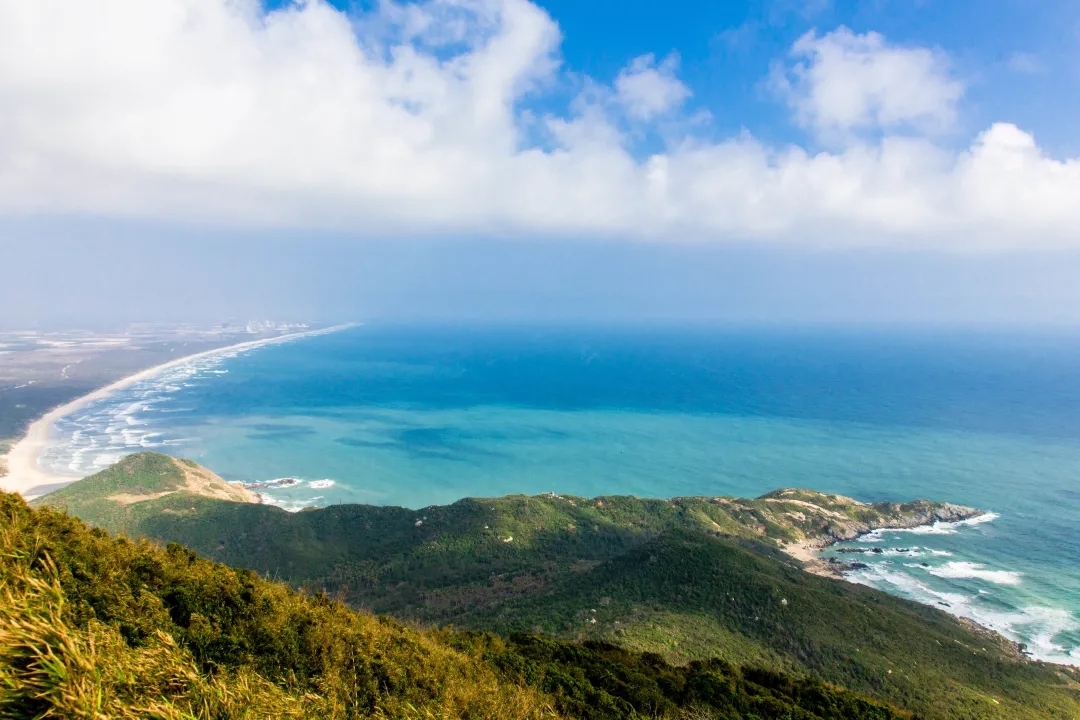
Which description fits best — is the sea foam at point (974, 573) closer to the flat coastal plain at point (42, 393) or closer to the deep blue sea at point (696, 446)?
the deep blue sea at point (696, 446)

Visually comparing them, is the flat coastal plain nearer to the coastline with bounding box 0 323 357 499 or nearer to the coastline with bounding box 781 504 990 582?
the coastline with bounding box 0 323 357 499

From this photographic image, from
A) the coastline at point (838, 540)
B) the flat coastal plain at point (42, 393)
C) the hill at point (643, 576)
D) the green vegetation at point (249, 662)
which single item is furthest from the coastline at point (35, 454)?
the coastline at point (838, 540)

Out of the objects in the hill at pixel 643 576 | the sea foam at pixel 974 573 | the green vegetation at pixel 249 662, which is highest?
the green vegetation at pixel 249 662

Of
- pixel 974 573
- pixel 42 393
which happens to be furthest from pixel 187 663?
pixel 42 393

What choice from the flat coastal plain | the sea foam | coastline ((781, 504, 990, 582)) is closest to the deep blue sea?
the sea foam

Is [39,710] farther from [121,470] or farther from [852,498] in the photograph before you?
[852,498]

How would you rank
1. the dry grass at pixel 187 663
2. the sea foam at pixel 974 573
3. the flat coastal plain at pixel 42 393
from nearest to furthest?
the dry grass at pixel 187 663 < the sea foam at pixel 974 573 < the flat coastal plain at pixel 42 393

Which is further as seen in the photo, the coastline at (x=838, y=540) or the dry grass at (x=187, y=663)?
the coastline at (x=838, y=540)
